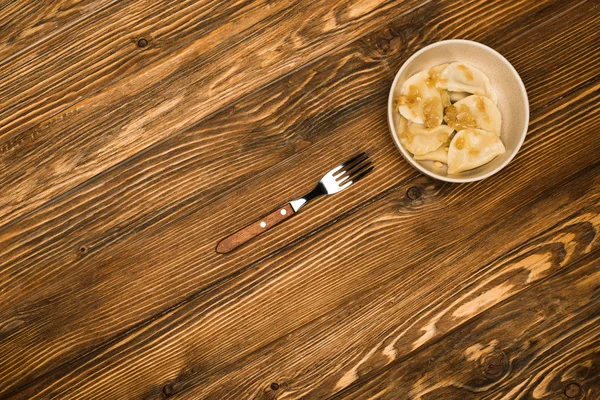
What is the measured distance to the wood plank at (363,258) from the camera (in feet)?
3.97

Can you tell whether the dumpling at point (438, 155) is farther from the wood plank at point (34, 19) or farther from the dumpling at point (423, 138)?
the wood plank at point (34, 19)

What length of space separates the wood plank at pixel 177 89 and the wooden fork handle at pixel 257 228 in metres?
0.28

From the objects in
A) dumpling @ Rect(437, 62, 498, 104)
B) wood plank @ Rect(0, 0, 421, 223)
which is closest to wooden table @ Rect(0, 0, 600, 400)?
wood plank @ Rect(0, 0, 421, 223)

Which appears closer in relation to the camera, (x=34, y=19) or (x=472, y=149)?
(x=472, y=149)

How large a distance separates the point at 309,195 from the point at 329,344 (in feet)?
1.14

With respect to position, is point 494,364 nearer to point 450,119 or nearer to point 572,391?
point 572,391

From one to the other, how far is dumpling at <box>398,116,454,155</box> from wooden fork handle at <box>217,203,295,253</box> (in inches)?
11.7

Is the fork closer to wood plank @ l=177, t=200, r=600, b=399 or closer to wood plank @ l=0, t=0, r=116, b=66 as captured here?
wood plank @ l=177, t=200, r=600, b=399

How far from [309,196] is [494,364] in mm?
577

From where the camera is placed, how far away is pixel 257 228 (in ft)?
3.88

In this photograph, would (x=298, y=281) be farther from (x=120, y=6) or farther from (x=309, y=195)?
(x=120, y=6)

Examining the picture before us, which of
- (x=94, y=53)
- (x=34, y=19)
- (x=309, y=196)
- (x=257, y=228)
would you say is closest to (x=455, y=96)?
(x=309, y=196)

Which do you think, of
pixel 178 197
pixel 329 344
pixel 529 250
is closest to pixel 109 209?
pixel 178 197

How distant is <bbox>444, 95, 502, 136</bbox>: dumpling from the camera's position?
1147mm
